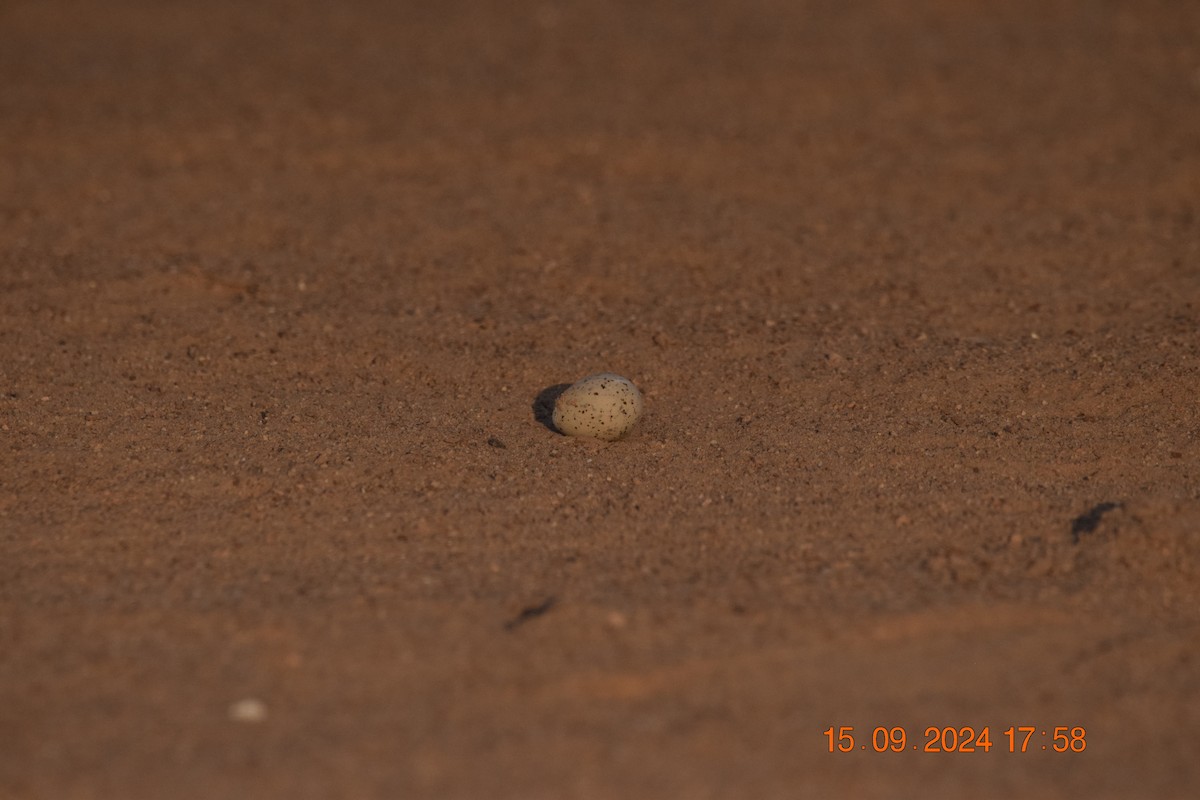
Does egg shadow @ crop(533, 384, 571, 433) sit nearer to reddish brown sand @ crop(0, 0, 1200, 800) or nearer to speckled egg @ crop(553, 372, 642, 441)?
reddish brown sand @ crop(0, 0, 1200, 800)

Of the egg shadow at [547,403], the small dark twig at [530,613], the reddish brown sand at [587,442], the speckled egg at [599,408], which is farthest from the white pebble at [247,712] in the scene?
the egg shadow at [547,403]

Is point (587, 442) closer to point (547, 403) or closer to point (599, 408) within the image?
point (599, 408)

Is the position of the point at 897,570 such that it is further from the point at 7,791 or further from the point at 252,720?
the point at 7,791

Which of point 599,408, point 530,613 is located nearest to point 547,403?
point 599,408

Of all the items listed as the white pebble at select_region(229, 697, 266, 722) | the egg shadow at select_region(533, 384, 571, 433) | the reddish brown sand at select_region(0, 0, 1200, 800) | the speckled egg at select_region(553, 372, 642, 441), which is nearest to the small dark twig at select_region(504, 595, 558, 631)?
the reddish brown sand at select_region(0, 0, 1200, 800)

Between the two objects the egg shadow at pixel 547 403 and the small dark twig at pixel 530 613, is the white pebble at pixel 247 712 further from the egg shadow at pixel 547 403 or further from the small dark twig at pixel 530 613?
the egg shadow at pixel 547 403

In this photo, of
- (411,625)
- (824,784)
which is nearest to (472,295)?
(411,625)
